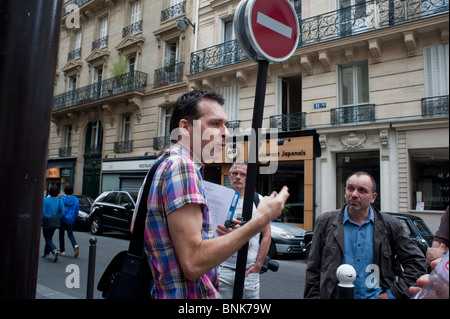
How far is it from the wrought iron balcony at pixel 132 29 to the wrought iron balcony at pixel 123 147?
670 centimetres

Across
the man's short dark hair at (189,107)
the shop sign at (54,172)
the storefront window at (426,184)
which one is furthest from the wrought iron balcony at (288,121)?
the shop sign at (54,172)

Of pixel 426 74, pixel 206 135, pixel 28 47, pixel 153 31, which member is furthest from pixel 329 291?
pixel 153 31

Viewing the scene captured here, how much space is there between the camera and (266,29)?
6.01ft

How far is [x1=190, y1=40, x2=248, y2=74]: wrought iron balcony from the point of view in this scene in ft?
50.8

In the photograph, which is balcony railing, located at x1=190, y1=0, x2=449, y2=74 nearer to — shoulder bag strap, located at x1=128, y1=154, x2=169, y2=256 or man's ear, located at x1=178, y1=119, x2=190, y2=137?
man's ear, located at x1=178, y1=119, x2=190, y2=137

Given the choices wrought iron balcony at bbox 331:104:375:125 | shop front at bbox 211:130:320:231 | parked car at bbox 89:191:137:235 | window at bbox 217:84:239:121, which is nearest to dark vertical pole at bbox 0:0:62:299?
parked car at bbox 89:191:137:235

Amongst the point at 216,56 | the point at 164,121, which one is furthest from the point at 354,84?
the point at 164,121

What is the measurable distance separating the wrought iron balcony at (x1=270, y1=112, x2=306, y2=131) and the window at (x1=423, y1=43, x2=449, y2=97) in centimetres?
428

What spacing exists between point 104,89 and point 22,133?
70.2 ft

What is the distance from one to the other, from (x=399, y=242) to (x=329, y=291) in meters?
0.66

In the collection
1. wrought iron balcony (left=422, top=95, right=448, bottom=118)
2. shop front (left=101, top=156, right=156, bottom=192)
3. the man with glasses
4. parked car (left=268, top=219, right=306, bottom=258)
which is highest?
wrought iron balcony (left=422, top=95, right=448, bottom=118)

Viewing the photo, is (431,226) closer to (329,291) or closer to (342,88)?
(342,88)

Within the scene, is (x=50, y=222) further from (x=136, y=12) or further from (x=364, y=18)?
(x=136, y=12)

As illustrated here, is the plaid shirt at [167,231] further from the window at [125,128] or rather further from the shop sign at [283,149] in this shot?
the window at [125,128]
